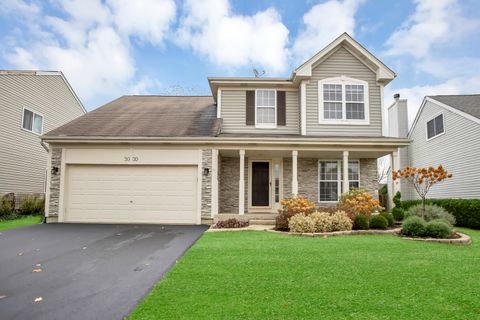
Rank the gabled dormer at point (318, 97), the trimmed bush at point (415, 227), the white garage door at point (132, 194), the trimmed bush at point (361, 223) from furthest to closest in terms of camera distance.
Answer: the gabled dormer at point (318, 97)
the white garage door at point (132, 194)
the trimmed bush at point (361, 223)
the trimmed bush at point (415, 227)

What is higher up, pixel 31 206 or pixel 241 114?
pixel 241 114

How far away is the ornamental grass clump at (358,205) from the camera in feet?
31.5

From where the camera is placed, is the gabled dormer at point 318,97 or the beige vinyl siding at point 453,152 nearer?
the gabled dormer at point 318,97

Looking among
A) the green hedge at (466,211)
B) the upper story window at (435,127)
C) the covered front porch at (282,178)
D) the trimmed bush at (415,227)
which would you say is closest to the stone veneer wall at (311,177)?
the covered front porch at (282,178)

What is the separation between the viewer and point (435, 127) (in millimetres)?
15914

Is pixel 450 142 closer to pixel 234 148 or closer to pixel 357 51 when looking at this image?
pixel 357 51

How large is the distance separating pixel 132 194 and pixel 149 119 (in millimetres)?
3465

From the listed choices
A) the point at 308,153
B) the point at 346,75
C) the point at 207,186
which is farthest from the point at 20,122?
the point at 346,75

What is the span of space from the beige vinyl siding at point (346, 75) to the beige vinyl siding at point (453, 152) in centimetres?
436

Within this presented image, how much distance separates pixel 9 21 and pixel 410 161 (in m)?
21.4

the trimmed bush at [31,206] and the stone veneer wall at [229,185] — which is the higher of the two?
the stone veneer wall at [229,185]

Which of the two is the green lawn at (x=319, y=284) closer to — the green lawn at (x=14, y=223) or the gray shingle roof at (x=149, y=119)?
the gray shingle roof at (x=149, y=119)

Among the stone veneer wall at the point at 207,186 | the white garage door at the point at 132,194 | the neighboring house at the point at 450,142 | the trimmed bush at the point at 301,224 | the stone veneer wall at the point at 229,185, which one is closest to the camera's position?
the trimmed bush at the point at 301,224

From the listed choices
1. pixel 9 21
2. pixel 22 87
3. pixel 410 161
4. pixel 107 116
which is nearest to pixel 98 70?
pixel 22 87
